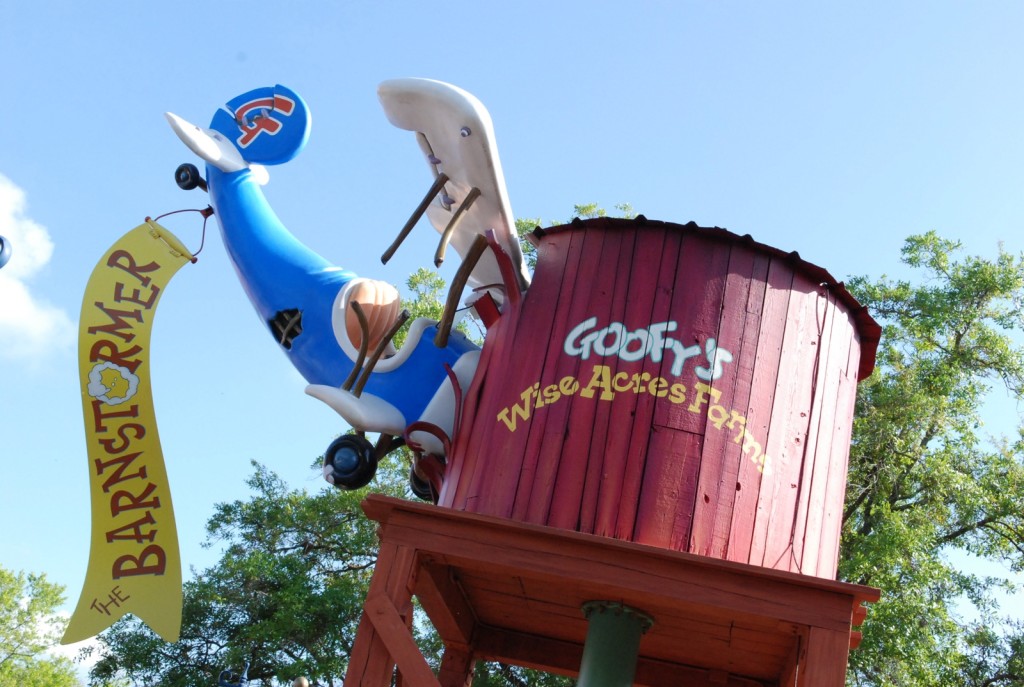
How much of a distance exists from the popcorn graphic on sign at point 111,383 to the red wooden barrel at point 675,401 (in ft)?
7.92

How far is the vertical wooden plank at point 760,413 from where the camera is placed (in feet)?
19.7

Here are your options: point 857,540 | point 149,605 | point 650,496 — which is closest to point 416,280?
point 857,540

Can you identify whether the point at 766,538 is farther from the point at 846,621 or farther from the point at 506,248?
the point at 506,248

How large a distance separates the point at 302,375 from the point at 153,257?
140cm

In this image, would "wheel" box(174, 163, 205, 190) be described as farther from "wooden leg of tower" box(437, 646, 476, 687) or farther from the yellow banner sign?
"wooden leg of tower" box(437, 646, 476, 687)

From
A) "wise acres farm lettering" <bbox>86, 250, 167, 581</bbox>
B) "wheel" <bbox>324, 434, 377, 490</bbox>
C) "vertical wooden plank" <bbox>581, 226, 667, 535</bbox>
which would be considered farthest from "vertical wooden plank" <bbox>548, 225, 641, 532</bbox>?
"wise acres farm lettering" <bbox>86, 250, 167, 581</bbox>

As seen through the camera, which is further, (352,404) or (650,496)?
(352,404)

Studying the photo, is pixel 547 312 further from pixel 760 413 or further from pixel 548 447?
pixel 760 413

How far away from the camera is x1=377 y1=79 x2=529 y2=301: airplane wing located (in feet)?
24.3

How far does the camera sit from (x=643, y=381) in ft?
20.7

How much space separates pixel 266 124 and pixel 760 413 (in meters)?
4.87

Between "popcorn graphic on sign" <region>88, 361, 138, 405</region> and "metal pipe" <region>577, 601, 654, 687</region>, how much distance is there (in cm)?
350

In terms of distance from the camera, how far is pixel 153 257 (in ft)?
27.4

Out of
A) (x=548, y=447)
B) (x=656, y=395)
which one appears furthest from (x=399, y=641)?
(x=656, y=395)
